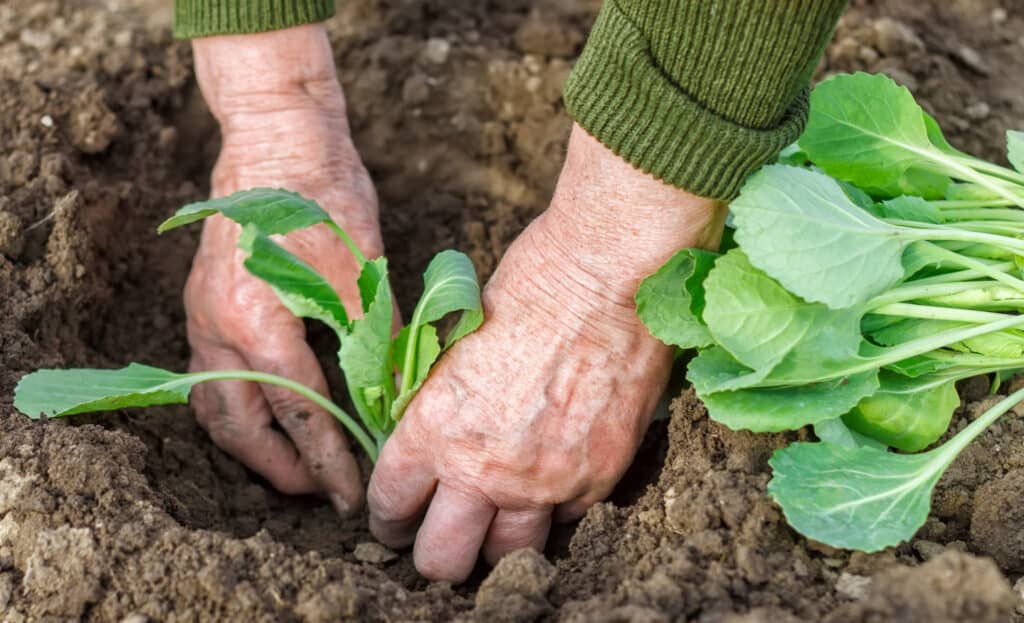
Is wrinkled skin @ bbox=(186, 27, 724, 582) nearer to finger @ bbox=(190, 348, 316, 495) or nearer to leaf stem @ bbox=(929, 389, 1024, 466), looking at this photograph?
finger @ bbox=(190, 348, 316, 495)

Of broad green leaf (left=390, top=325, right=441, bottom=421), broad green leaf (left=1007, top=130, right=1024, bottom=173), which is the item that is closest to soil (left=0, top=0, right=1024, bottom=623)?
broad green leaf (left=390, top=325, right=441, bottom=421)

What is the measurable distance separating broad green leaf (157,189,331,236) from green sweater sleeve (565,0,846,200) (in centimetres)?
51

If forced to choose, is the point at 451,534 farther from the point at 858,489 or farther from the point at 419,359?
the point at 858,489

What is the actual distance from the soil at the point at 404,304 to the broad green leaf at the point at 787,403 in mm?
119

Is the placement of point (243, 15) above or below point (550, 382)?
above

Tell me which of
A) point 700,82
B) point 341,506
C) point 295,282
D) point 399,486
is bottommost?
point 341,506

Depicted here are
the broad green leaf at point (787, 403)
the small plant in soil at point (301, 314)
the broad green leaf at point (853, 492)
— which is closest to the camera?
the broad green leaf at point (853, 492)

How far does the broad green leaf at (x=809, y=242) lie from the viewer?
1.42 meters

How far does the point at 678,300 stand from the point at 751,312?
0.54ft

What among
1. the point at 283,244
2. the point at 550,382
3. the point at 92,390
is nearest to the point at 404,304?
the point at 283,244

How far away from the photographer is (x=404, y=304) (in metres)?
2.35

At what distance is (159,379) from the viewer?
1787mm

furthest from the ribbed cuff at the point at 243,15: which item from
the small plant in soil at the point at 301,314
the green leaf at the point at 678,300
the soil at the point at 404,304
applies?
the green leaf at the point at 678,300

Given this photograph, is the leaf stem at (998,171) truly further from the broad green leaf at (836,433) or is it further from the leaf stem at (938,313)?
the broad green leaf at (836,433)
